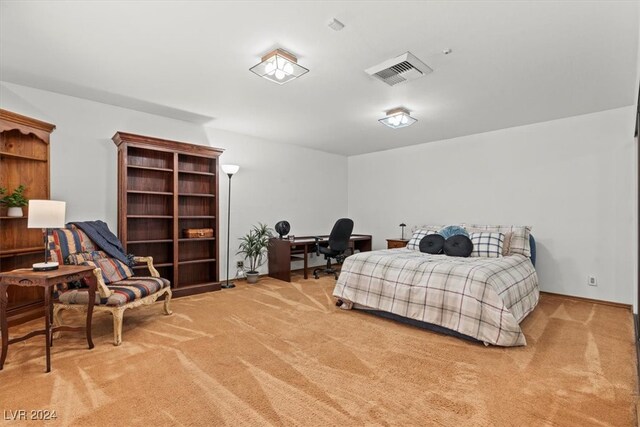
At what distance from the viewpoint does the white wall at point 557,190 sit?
3934 millimetres

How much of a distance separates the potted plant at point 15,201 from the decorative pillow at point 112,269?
954 millimetres

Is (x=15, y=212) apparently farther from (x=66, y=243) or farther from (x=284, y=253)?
(x=284, y=253)

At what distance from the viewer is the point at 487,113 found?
13.8 feet

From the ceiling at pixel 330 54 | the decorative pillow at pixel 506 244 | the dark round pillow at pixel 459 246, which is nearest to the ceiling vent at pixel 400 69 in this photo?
the ceiling at pixel 330 54

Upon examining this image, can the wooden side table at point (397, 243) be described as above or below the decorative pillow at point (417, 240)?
below

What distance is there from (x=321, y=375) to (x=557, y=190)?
4.17 meters

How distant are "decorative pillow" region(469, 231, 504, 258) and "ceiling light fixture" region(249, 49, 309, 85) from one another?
3035mm

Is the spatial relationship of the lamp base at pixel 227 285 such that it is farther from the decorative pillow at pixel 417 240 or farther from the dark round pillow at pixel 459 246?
the dark round pillow at pixel 459 246

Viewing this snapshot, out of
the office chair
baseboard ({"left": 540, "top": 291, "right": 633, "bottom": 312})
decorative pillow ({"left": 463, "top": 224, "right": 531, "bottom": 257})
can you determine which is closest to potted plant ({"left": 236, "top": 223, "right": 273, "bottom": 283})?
the office chair

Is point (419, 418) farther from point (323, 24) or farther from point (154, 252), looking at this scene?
point (154, 252)

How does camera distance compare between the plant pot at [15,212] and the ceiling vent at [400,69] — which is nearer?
the ceiling vent at [400,69]

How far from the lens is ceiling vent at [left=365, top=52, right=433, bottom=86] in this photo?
2.72m

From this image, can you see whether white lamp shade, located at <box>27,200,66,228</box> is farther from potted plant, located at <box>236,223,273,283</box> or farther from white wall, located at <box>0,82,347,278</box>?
potted plant, located at <box>236,223,273,283</box>

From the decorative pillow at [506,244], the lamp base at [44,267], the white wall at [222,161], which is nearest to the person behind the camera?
the lamp base at [44,267]
